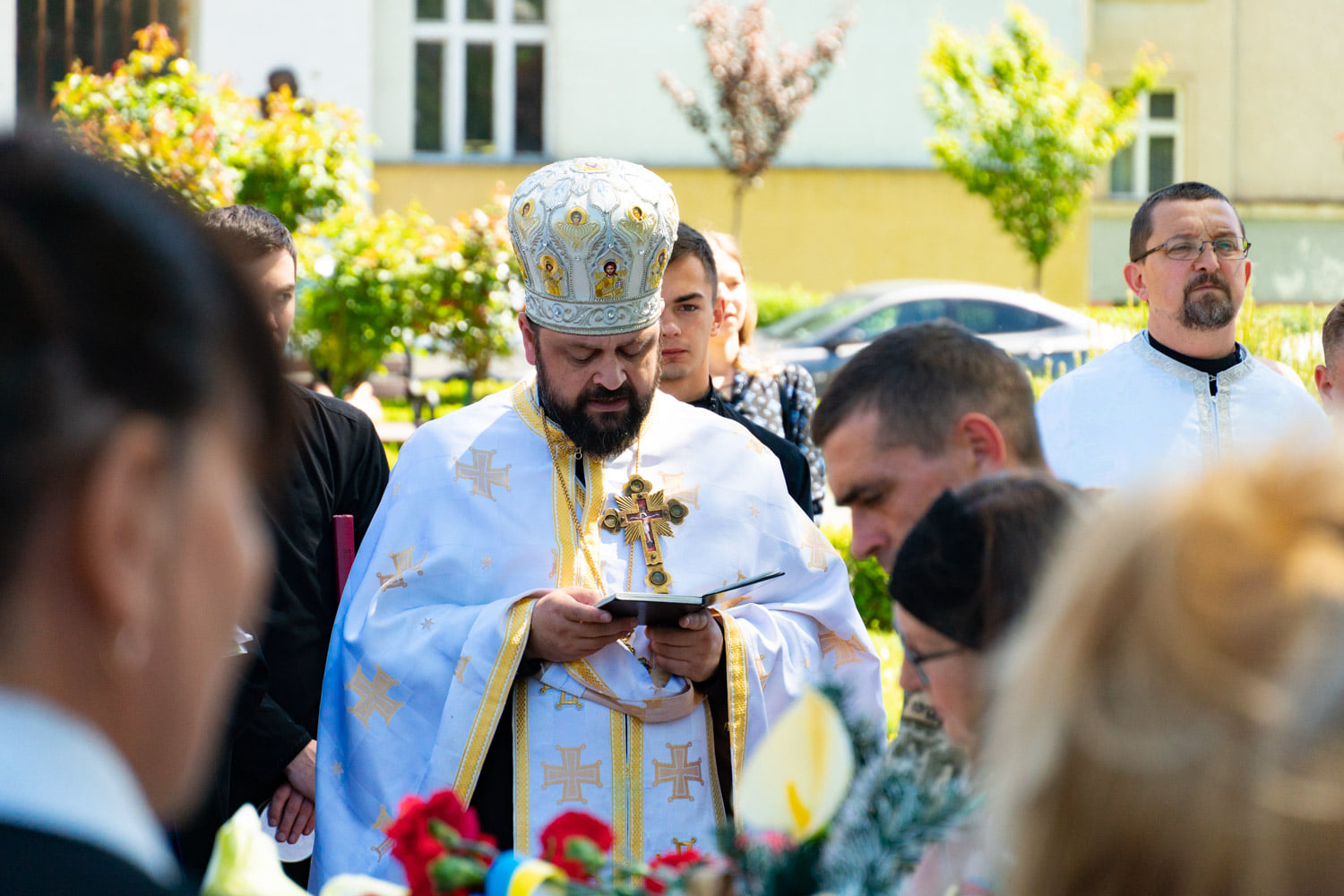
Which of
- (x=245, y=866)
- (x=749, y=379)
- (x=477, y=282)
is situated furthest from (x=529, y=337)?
(x=477, y=282)

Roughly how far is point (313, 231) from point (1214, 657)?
34.7 feet

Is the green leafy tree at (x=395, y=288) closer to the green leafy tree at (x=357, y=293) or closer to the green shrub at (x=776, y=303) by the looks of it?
the green leafy tree at (x=357, y=293)

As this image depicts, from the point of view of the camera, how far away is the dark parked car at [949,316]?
45.2 feet

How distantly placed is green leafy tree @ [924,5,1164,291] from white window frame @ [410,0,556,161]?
631cm

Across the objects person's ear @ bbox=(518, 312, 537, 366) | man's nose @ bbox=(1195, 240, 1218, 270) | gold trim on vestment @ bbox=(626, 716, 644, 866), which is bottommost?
gold trim on vestment @ bbox=(626, 716, 644, 866)

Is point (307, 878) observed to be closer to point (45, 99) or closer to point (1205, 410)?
point (1205, 410)

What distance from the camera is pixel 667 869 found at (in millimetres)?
1590

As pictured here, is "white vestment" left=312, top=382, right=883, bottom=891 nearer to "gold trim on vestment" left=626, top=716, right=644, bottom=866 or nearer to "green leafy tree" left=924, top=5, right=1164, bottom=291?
"gold trim on vestment" left=626, top=716, right=644, bottom=866

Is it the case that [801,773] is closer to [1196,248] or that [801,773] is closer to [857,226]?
[1196,248]

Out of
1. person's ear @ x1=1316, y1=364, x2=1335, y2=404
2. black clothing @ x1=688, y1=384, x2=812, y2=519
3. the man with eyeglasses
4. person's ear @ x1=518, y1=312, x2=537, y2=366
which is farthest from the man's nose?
person's ear @ x1=518, y1=312, x2=537, y2=366

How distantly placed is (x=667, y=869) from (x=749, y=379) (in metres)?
4.05

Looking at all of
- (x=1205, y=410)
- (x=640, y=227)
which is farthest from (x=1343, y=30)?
(x=640, y=227)

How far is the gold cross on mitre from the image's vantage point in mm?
3352

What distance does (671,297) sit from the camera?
4676mm
